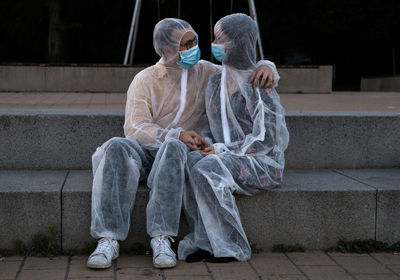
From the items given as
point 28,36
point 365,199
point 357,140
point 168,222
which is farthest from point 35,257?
point 28,36

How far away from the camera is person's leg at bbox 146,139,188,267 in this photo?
3.46 meters

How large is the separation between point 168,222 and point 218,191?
0.36 metres

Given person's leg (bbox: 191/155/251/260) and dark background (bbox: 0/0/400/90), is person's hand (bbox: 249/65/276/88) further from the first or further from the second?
dark background (bbox: 0/0/400/90)

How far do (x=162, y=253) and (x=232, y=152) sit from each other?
0.80 metres

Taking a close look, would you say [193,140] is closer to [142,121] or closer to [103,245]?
[142,121]

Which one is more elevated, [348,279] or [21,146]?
[21,146]

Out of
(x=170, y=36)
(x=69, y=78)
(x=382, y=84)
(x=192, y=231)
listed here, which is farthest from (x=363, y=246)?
(x=382, y=84)

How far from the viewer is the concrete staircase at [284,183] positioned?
11.9 feet

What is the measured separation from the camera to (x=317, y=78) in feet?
35.4

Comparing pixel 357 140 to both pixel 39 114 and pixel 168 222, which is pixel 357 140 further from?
pixel 39 114

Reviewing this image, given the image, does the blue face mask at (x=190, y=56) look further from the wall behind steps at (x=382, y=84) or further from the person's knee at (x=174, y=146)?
the wall behind steps at (x=382, y=84)

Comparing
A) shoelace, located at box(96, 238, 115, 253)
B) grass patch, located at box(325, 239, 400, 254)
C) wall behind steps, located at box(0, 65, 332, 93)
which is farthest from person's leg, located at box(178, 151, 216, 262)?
wall behind steps, located at box(0, 65, 332, 93)

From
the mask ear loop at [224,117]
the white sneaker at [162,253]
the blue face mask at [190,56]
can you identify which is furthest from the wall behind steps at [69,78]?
the white sneaker at [162,253]

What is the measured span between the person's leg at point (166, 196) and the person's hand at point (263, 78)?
0.68m
